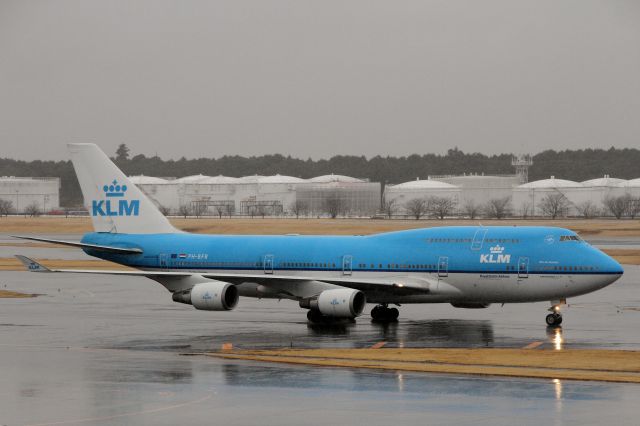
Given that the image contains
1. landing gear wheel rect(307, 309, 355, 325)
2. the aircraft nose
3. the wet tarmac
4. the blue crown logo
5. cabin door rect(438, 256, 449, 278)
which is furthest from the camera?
the blue crown logo

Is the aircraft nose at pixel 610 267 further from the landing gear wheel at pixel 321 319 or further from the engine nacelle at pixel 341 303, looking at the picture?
the landing gear wheel at pixel 321 319

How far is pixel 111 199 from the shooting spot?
50.3 meters

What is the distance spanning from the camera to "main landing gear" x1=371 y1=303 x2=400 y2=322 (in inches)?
1783

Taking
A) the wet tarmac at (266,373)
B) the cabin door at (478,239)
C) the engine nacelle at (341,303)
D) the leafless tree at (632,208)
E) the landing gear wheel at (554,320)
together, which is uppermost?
the leafless tree at (632,208)

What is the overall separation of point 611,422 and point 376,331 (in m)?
19.2

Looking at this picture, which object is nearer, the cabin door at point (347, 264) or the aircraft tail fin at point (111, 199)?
the cabin door at point (347, 264)

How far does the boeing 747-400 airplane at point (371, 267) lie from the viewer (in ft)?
138

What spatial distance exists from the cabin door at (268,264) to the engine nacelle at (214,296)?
3988 millimetres

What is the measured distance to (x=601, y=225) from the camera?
481 feet

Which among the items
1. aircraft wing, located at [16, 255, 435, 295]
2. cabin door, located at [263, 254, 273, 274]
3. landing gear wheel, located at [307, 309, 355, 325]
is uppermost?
cabin door, located at [263, 254, 273, 274]

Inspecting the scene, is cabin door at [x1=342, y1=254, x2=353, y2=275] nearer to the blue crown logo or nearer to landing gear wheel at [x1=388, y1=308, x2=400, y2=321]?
landing gear wheel at [x1=388, y1=308, x2=400, y2=321]

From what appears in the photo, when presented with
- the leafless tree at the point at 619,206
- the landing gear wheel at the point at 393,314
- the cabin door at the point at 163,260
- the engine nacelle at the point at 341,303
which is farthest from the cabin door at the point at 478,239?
the leafless tree at the point at 619,206

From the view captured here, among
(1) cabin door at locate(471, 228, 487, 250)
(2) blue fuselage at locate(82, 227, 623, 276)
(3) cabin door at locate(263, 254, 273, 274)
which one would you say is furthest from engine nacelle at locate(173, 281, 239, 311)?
(1) cabin door at locate(471, 228, 487, 250)

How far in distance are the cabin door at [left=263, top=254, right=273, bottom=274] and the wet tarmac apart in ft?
6.69
